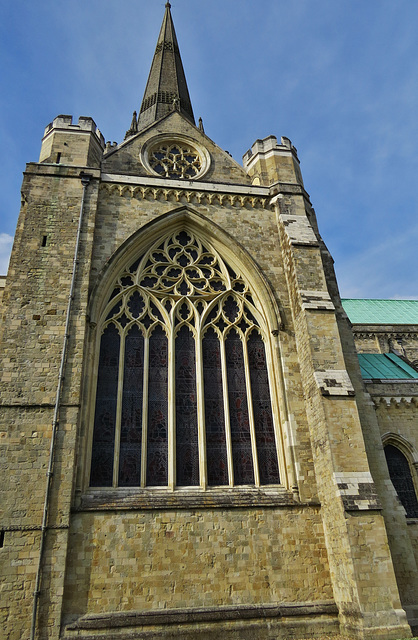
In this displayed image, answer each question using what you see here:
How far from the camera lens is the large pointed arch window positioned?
10.2 metres

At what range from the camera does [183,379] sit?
11.3 m

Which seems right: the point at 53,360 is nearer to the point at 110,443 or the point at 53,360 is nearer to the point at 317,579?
the point at 110,443

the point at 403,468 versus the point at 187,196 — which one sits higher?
the point at 187,196

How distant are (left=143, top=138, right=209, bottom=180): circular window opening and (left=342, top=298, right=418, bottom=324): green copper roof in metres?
13.2

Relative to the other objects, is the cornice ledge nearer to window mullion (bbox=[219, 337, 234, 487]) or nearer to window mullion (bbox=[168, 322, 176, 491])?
window mullion (bbox=[168, 322, 176, 491])

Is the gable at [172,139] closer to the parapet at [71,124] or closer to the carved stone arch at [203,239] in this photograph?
the parapet at [71,124]

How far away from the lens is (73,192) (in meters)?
12.6

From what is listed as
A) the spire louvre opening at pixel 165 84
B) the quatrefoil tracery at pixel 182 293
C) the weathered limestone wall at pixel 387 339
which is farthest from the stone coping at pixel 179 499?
the spire louvre opening at pixel 165 84

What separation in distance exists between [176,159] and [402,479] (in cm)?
1167

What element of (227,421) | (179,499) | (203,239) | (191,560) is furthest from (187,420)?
(203,239)

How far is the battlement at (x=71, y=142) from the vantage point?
43.7 feet

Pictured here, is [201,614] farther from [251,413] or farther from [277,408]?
[277,408]

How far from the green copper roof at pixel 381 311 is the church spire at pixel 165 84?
43.7ft

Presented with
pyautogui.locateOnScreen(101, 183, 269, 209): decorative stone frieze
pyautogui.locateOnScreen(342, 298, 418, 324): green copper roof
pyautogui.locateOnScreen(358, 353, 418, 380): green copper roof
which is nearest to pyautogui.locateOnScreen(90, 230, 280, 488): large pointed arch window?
pyautogui.locateOnScreen(101, 183, 269, 209): decorative stone frieze
